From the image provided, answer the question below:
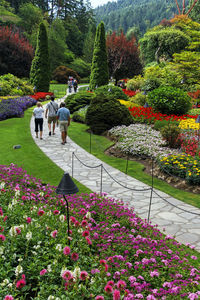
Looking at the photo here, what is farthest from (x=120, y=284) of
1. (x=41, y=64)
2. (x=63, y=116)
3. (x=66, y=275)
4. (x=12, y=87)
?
(x=41, y=64)

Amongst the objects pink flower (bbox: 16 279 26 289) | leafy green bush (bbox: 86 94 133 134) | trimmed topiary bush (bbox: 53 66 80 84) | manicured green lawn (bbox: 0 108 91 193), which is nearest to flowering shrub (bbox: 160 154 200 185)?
manicured green lawn (bbox: 0 108 91 193)

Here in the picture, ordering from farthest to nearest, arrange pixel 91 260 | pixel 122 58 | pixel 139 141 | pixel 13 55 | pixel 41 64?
pixel 122 58 < pixel 13 55 < pixel 41 64 < pixel 139 141 < pixel 91 260

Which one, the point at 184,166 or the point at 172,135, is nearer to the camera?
the point at 184,166

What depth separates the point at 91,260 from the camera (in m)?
3.43

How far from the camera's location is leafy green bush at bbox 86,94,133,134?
517 inches

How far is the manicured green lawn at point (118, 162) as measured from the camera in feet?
22.3

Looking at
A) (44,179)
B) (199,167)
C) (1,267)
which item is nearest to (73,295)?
(1,267)

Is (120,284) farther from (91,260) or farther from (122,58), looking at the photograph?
(122,58)

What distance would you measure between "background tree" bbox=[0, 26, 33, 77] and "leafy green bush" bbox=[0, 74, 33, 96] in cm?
370

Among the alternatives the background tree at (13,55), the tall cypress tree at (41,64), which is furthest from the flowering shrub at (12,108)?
the background tree at (13,55)

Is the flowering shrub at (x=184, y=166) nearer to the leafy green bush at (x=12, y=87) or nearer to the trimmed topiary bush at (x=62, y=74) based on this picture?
the leafy green bush at (x=12, y=87)

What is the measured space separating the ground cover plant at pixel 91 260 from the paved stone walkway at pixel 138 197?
62cm

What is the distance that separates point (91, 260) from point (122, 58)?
30549 mm

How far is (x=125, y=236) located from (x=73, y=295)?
161cm
